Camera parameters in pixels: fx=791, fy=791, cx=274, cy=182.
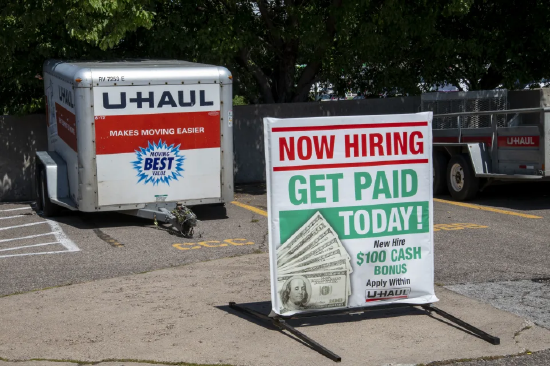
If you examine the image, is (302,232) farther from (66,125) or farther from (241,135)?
(241,135)

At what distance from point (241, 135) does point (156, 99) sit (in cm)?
609

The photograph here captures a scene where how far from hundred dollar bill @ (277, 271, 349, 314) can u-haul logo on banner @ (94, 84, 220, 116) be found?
19.8 ft

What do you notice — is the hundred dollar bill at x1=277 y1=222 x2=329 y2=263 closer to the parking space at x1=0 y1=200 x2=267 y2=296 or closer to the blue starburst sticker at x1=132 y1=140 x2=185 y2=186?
the parking space at x1=0 y1=200 x2=267 y2=296

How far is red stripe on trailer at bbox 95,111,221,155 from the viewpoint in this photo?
1165 centimetres

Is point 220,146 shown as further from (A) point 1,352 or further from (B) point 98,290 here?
(A) point 1,352

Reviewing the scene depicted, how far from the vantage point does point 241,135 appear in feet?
58.3

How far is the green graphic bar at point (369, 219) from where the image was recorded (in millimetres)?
6367

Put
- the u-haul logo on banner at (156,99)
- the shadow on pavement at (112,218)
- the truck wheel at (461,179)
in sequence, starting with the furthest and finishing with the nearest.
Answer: the truck wheel at (461,179) → the shadow on pavement at (112,218) → the u-haul logo on banner at (156,99)

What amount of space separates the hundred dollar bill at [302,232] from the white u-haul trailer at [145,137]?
564 cm

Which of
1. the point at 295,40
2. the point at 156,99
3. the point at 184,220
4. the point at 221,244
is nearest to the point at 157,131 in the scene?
the point at 156,99

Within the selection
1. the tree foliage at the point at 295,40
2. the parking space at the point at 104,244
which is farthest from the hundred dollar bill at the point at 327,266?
the tree foliage at the point at 295,40

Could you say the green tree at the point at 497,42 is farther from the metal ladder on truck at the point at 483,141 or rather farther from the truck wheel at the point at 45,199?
the truck wheel at the point at 45,199

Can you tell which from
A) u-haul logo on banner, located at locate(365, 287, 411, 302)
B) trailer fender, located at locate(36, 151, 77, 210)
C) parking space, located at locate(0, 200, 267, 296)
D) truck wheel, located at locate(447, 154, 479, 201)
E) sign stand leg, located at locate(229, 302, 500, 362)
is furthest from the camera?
truck wheel, located at locate(447, 154, 479, 201)

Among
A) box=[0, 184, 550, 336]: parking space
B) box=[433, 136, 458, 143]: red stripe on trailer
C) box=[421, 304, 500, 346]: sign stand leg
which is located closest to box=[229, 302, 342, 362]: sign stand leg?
box=[421, 304, 500, 346]: sign stand leg
